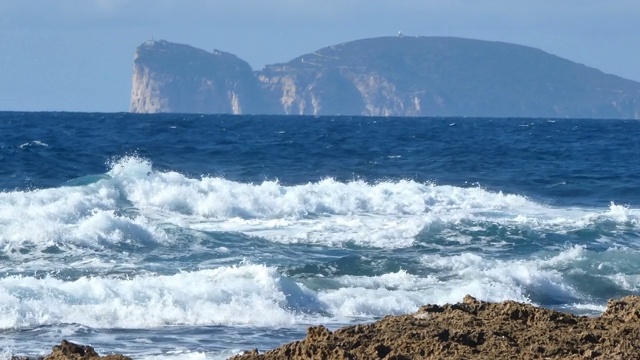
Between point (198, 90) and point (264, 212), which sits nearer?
point (264, 212)

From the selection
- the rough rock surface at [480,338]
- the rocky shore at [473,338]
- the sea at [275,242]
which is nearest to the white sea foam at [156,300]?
the sea at [275,242]

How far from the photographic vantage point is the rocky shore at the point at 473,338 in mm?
7035

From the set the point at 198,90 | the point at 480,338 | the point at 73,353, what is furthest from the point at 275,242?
the point at 198,90

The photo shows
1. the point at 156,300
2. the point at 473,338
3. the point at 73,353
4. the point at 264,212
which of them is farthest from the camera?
the point at 264,212

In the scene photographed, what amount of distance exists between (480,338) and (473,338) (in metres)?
0.05

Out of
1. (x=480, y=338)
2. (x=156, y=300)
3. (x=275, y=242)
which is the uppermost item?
(x=480, y=338)

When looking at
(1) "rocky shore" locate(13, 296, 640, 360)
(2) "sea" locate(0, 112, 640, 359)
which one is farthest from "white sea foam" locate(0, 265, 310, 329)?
(1) "rocky shore" locate(13, 296, 640, 360)

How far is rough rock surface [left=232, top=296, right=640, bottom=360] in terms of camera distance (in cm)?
703

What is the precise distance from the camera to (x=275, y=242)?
64.1ft

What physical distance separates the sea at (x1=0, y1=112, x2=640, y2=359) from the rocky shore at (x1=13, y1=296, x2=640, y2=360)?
232cm

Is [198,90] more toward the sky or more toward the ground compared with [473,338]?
more toward the sky

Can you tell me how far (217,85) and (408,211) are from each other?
172557mm

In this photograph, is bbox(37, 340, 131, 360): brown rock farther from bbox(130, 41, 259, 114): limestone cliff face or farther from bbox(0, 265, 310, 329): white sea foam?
bbox(130, 41, 259, 114): limestone cliff face

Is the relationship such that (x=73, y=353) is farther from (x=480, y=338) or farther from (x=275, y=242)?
(x=275, y=242)
